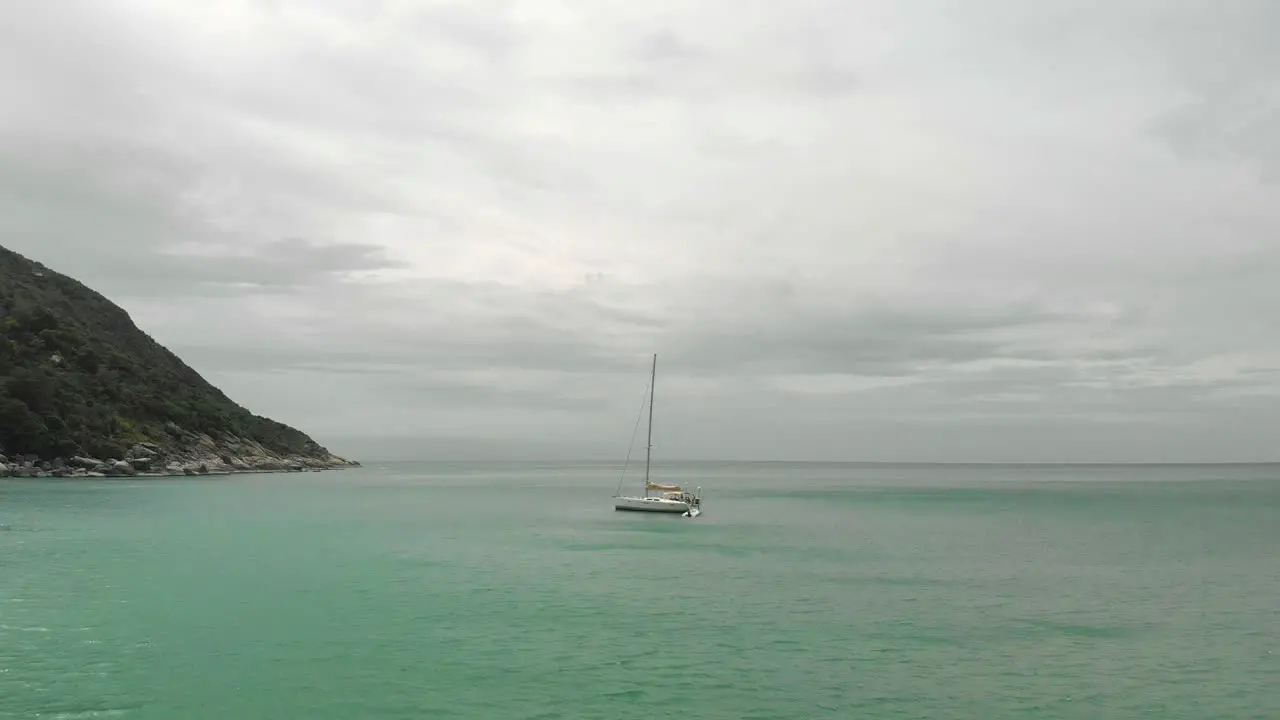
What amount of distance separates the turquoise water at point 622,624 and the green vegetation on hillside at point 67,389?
276ft

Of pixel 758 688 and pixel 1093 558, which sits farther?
pixel 1093 558

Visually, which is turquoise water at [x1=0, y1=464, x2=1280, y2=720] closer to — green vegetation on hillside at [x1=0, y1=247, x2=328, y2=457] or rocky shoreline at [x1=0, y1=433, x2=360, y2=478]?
rocky shoreline at [x1=0, y1=433, x2=360, y2=478]

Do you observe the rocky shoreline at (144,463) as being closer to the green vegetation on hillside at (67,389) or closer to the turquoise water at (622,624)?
the green vegetation on hillside at (67,389)

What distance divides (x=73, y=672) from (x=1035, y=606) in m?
38.6

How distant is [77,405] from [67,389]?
615 cm

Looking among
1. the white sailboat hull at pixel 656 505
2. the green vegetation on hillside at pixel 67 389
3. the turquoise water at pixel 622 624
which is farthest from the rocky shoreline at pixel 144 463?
the white sailboat hull at pixel 656 505

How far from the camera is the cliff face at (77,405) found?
472 feet

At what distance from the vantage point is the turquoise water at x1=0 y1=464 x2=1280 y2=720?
2427 cm

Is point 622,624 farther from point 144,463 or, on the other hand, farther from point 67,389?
point 67,389

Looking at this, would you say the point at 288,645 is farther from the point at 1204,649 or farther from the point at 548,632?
the point at 1204,649

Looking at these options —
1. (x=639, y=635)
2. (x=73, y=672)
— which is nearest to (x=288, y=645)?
(x=73, y=672)

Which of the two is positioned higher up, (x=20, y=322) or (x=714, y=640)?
(x=20, y=322)

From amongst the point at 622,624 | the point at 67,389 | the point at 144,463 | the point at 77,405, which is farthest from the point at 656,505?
the point at 67,389

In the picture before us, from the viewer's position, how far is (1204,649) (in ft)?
105
